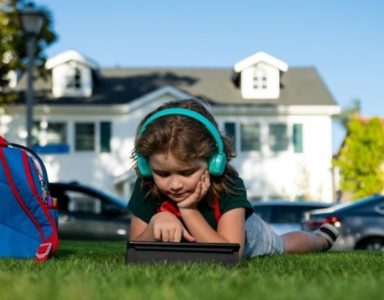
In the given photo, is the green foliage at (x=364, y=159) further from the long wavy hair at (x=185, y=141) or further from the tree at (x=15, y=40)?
the long wavy hair at (x=185, y=141)

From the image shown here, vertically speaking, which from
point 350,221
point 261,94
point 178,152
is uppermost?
point 261,94

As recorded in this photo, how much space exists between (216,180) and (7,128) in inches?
1392

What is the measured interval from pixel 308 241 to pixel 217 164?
2.28 metres

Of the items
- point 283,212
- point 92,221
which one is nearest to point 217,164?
point 92,221

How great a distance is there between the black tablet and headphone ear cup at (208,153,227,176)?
45cm

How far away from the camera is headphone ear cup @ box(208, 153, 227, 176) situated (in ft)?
16.6

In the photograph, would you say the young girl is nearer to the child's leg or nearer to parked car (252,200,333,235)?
the child's leg

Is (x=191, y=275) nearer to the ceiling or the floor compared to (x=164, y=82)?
nearer to the floor

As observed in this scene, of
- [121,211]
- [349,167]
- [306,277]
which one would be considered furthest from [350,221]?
[349,167]

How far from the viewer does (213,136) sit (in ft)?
16.9

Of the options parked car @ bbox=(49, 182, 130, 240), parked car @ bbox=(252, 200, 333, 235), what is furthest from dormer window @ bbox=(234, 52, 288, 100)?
parked car @ bbox=(49, 182, 130, 240)

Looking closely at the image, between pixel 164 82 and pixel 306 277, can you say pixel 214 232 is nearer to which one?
pixel 306 277

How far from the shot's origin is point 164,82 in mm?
42812

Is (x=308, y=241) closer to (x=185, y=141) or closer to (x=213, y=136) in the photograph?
(x=213, y=136)
